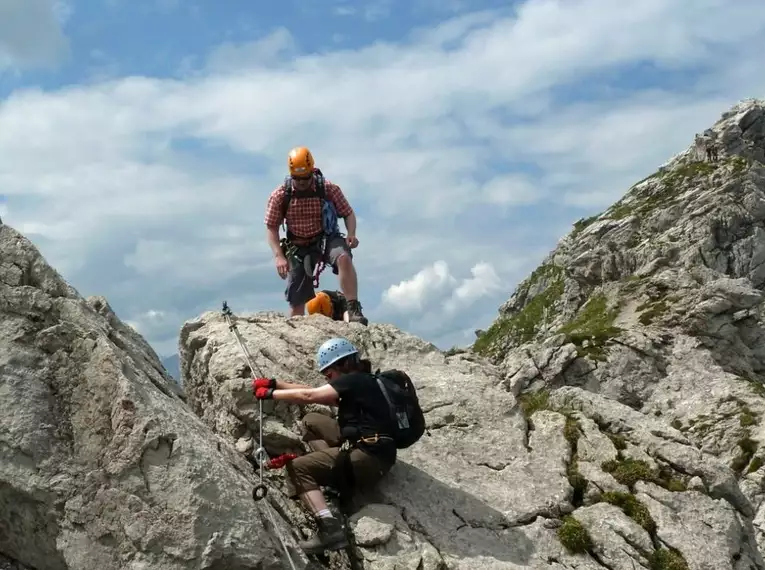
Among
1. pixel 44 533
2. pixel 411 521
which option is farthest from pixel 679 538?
pixel 44 533

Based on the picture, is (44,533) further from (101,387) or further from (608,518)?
(608,518)

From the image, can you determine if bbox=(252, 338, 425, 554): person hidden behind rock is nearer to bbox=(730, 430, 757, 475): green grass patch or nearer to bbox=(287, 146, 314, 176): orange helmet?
bbox=(287, 146, 314, 176): orange helmet

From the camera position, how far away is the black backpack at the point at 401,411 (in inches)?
484

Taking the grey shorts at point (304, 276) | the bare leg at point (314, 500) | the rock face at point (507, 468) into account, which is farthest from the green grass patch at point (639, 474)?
the grey shorts at point (304, 276)

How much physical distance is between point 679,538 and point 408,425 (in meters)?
4.85

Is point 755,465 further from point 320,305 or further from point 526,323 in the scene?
point 526,323

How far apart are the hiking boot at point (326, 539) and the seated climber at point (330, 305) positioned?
7575 mm

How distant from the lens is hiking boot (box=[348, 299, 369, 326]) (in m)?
18.5

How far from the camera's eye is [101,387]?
10562 millimetres

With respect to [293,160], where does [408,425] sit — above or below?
below

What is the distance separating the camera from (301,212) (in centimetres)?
1884

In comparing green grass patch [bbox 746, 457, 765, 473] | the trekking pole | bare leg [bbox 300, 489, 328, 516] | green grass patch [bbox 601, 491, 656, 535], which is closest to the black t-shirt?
bare leg [bbox 300, 489, 328, 516]

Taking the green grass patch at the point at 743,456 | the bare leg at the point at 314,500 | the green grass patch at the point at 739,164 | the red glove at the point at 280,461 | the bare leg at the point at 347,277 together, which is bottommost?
the green grass patch at the point at 743,456

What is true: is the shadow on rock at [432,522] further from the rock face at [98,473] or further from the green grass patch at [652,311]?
the green grass patch at [652,311]
